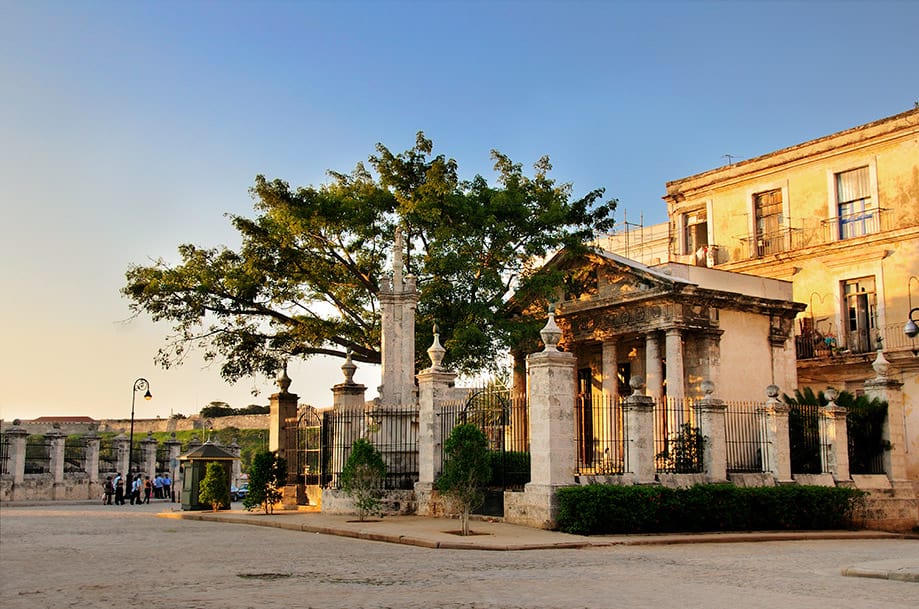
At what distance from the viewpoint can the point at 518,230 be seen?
26.6 meters

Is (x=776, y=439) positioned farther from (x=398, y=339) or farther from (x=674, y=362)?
(x=398, y=339)

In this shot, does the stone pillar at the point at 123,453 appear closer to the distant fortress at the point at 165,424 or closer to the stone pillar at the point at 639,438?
the stone pillar at the point at 639,438

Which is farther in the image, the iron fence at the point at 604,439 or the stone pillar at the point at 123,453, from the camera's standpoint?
the stone pillar at the point at 123,453

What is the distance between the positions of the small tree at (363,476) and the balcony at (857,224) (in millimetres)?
20711

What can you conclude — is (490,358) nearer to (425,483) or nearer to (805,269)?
(425,483)

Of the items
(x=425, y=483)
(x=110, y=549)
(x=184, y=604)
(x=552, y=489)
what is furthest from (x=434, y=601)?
(x=425, y=483)

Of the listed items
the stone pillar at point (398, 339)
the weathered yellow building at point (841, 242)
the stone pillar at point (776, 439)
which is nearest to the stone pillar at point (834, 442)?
the stone pillar at point (776, 439)

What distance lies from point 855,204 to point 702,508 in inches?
727

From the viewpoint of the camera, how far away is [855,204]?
32.7m

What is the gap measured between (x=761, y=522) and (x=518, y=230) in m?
10.8

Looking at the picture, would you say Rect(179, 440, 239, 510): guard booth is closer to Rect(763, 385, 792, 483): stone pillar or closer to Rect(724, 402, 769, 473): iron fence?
Rect(724, 402, 769, 473): iron fence

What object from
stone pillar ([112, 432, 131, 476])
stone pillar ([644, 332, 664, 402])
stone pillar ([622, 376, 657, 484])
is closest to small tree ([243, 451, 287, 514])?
stone pillar ([622, 376, 657, 484])

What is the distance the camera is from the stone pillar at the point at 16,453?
34281mm

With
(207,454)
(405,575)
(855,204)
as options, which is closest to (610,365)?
(855,204)
